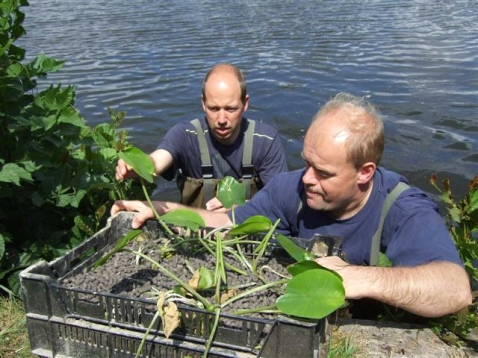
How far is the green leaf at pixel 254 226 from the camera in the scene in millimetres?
2637

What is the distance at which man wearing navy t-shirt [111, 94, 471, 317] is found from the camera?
2600 millimetres

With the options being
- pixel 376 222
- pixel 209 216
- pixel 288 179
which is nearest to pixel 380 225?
pixel 376 222

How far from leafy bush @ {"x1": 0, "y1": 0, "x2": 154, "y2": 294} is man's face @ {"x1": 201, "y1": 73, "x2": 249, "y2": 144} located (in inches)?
31.5

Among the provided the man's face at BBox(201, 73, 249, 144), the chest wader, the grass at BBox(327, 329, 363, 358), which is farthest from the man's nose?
the grass at BBox(327, 329, 363, 358)

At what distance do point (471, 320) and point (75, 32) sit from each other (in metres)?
13.7

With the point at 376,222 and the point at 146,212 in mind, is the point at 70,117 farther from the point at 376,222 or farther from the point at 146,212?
the point at 376,222

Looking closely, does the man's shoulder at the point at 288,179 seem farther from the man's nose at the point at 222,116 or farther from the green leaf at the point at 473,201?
the man's nose at the point at 222,116

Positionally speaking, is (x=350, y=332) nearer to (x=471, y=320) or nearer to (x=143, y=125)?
(x=471, y=320)

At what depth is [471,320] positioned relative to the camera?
9.41 feet

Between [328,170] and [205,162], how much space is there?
5.61 feet

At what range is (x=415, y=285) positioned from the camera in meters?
2.59

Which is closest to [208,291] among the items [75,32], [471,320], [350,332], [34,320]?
[34,320]

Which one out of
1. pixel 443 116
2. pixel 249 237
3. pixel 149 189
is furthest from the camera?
pixel 443 116

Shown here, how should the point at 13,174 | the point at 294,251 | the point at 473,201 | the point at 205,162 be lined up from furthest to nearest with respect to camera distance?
the point at 205,162, the point at 13,174, the point at 473,201, the point at 294,251
